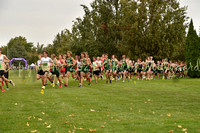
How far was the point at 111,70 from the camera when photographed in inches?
943

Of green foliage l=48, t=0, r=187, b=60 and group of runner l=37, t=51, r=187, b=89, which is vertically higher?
green foliage l=48, t=0, r=187, b=60

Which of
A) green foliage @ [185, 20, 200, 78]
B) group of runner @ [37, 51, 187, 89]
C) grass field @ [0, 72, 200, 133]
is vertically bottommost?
grass field @ [0, 72, 200, 133]

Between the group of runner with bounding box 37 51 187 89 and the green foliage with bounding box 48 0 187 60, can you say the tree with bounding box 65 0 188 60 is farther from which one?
the group of runner with bounding box 37 51 187 89

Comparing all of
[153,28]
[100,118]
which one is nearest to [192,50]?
[153,28]

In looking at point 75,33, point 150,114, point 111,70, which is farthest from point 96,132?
point 75,33

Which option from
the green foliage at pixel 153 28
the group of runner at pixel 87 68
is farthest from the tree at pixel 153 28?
the group of runner at pixel 87 68

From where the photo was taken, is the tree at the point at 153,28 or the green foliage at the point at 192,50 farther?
the tree at the point at 153,28

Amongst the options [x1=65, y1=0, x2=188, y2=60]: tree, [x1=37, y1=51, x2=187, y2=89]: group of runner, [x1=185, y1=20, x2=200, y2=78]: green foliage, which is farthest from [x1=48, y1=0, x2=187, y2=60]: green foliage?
[x1=37, y1=51, x2=187, y2=89]: group of runner

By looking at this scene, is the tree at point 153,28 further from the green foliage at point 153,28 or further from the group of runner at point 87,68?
the group of runner at point 87,68

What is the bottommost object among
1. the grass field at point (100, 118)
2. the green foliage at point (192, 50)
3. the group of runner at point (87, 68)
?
the grass field at point (100, 118)

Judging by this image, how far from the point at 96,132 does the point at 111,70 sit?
58.3 feet

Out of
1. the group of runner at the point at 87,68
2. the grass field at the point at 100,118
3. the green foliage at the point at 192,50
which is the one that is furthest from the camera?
the green foliage at the point at 192,50

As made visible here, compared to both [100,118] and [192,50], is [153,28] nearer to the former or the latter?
[192,50]

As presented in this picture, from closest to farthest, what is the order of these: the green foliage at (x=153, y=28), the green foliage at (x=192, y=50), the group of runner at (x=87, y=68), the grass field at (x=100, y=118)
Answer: the grass field at (x=100, y=118), the group of runner at (x=87, y=68), the green foliage at (x=192, y=50), the green foliage at (x=153, y=28)
